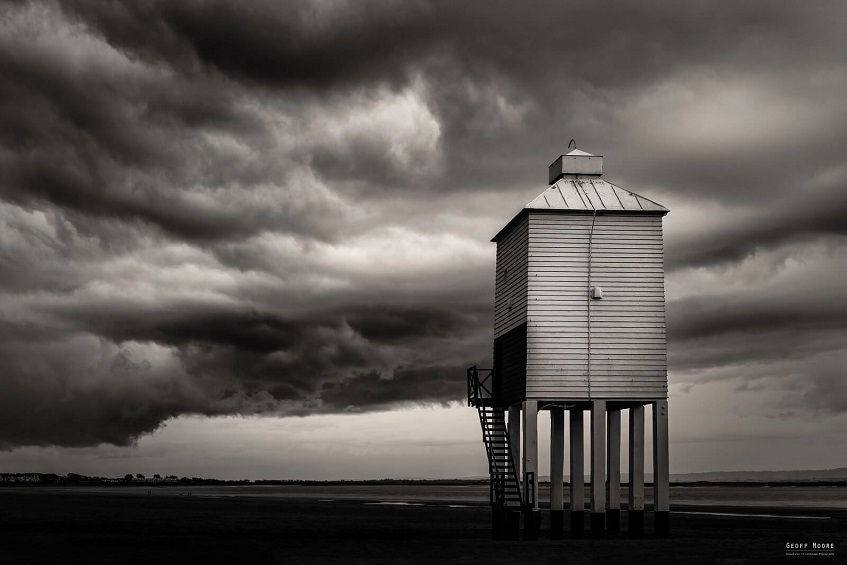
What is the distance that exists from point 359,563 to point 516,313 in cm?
1180

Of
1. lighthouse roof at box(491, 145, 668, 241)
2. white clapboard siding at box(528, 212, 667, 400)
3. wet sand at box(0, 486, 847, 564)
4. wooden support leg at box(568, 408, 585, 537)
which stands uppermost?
lighthouse roof at box(491, 145, 668, 241)

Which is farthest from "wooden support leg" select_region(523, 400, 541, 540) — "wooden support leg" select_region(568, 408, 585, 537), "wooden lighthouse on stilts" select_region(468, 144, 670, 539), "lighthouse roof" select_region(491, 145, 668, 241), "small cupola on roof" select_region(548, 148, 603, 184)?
"small cupola on roof" select_region(548, 148, 603, 184)

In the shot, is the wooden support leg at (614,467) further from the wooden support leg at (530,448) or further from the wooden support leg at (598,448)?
the wooden support leg at (530,448)

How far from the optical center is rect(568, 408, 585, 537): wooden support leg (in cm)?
3991

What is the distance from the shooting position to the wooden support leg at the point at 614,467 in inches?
1459

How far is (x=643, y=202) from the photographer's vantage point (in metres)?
37.4

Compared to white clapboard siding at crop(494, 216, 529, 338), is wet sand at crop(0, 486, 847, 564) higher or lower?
lower

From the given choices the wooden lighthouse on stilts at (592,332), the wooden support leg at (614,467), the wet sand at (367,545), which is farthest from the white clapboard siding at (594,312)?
the wet sand at (367,545)

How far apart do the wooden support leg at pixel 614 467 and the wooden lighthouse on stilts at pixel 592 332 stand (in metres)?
0.06

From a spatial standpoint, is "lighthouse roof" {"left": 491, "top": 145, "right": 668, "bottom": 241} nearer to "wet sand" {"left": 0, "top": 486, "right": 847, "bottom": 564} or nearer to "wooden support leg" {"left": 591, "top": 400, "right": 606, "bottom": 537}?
"wooden support leg" {"left": 591, "top": 400, "right": 606, "bottom": 537}

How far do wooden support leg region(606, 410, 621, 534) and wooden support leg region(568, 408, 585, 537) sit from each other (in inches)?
47.3

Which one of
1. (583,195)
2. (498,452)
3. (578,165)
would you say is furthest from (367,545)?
(578,165)

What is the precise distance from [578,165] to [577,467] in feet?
41.3

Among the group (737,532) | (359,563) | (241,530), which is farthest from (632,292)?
(241,530)
